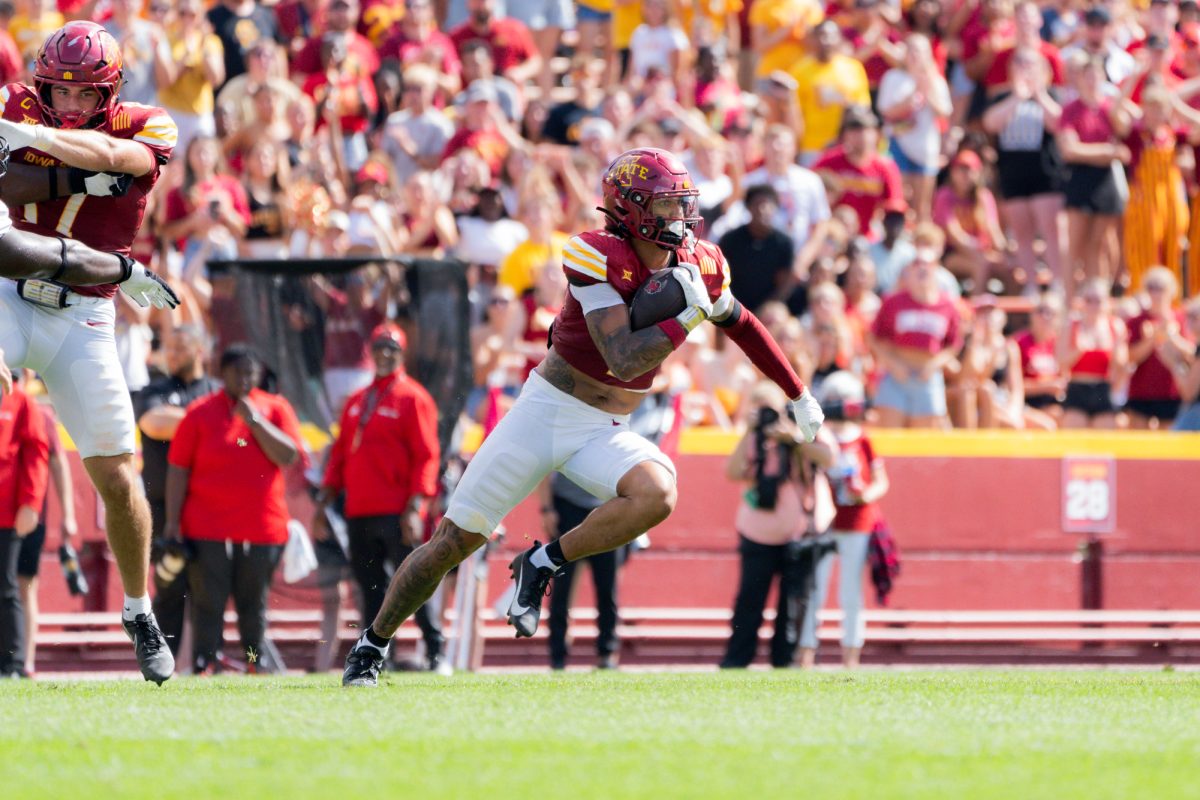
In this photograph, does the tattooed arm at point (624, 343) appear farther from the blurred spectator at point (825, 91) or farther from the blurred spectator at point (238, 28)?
the blurred spectator at point (825, 91)

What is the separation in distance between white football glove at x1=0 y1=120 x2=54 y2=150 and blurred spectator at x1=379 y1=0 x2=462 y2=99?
9.20 m

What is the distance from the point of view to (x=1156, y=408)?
14.6m

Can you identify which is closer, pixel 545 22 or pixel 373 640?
pixel 373 640

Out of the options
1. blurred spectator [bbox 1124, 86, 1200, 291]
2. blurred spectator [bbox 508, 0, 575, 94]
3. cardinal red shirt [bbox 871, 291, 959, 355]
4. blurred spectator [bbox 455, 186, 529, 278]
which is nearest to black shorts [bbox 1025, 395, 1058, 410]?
cardinal red shirt [bbox 871, 291, 959, 355]

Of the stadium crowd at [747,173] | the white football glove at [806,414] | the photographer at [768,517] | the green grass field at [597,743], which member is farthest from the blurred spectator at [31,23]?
the white football glove at [806,414]

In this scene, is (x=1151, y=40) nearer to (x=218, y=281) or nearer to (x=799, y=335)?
(x=799, y=335)

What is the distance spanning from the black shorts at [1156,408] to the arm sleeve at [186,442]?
278 inches

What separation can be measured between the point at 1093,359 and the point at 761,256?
253 centimetres

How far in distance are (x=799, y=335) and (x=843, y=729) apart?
23.6 ft

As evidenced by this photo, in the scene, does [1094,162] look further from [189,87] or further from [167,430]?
[167,430]

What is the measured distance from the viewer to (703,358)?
45.3 ft

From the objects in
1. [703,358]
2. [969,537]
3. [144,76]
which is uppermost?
[144,76]

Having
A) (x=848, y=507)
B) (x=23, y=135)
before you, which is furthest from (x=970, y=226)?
(x=23, y=135)

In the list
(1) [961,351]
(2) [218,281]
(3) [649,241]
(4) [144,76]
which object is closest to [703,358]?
(1) [961,351]
